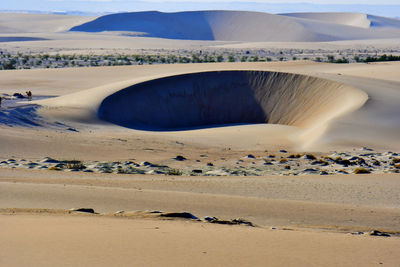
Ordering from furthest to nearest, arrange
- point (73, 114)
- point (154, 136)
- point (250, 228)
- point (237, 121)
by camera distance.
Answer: point (237, 121) < point (73, 114) < point (154, 136) < point (250, 228)

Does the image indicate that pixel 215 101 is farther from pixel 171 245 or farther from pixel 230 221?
pixel 171 245

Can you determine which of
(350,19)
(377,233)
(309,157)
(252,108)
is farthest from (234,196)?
(350,19)

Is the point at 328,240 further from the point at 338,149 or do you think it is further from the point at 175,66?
the point at 175,66

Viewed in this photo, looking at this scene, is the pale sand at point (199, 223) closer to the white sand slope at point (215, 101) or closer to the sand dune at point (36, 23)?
the white sand slope at point (215, 101)

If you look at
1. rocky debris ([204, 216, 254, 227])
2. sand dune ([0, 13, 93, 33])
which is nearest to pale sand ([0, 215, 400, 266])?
rocky debris ([204, 216, 254, 227])

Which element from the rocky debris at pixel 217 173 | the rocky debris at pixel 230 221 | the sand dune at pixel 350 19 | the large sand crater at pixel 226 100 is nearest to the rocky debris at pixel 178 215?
the rocky debris at pixel 230 221

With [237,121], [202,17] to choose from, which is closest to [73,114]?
[237,121]
